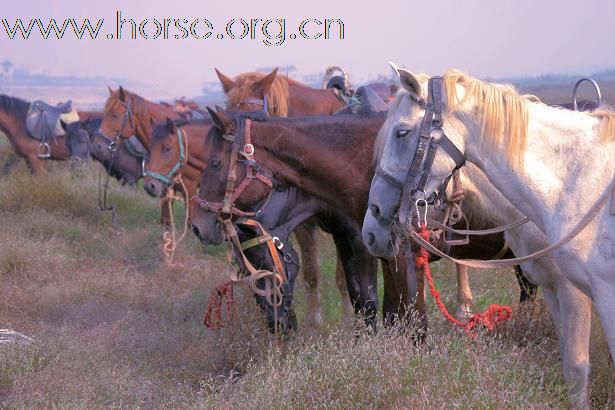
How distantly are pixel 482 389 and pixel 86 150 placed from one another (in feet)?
38.7

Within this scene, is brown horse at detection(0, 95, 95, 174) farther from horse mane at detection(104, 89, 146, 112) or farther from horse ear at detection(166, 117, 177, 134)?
horse ear at detection(166, 117, 177, 134)

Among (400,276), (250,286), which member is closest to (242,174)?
(250,286)

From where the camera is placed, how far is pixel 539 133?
3.35 metres

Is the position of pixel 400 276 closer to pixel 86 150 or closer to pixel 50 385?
pixel 50 385

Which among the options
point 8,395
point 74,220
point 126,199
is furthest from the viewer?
point 126,199

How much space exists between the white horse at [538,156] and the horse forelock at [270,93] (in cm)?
285

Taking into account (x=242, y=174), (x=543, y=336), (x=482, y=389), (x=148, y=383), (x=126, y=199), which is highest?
(x=242, y=174)

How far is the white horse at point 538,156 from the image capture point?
3234mm

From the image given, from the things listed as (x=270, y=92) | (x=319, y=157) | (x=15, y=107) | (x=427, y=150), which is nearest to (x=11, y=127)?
(x=15, y=107)

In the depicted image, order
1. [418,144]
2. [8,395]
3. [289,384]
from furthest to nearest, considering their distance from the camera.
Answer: [8,395] < [289,384] < [418,144]

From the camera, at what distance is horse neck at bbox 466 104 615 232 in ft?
10.7

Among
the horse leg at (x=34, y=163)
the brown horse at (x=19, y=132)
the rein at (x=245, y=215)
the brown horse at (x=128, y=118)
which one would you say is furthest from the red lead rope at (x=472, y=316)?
the brown horse at (x=19, y=132)

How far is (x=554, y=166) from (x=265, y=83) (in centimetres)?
328

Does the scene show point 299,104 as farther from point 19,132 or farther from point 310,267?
point 19,132
